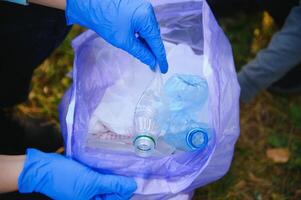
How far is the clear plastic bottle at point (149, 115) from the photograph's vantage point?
89 cm

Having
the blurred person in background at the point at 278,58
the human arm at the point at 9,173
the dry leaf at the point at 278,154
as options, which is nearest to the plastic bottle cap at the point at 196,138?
the human arm at the point at 9,173

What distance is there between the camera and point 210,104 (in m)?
0.94

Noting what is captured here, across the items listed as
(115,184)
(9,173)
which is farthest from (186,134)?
(9,173)

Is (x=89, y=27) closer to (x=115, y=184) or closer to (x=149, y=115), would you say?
(x=149, y=115)

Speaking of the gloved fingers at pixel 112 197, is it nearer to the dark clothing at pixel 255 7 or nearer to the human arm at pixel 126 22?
the human arm at pixel 126 22

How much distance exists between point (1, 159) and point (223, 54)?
0.58 m

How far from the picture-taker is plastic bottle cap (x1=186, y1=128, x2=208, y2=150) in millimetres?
888

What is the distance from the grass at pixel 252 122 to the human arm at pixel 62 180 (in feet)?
1.76

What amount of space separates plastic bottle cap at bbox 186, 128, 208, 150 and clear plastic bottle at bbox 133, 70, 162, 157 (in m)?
0.07

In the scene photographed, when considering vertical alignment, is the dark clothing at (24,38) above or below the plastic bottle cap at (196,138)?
above

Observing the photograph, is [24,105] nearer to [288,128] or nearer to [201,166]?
[201,166]

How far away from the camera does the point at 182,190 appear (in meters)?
0.97

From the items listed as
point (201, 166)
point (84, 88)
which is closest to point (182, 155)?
point (201, 166)

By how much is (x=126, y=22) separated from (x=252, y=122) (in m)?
0.77
